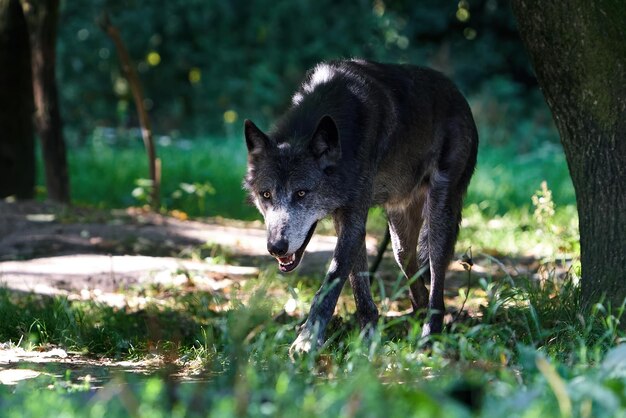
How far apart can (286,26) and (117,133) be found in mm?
→ 4260

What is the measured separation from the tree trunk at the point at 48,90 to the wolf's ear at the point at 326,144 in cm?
623

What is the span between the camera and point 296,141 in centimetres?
605

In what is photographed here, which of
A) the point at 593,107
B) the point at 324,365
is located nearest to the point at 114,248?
the point at 324,365

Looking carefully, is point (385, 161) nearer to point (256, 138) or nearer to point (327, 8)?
point (256, 138)

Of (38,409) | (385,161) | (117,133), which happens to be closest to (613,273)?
(385,161)

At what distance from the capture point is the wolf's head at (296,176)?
5.81 meters

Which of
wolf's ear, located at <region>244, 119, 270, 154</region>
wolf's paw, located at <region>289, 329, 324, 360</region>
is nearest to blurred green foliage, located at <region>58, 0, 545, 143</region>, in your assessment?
wolf's ear, located at <region>244, 119, 270, 154</region>

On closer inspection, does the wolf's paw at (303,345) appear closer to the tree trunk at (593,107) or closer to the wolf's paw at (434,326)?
the wolf's paw at (434,326)

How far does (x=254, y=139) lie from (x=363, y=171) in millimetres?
673

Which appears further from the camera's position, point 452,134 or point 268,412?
point 452,134

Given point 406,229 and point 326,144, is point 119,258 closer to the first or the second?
point 406,229

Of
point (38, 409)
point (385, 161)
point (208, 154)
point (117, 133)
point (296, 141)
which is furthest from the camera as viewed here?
point (117, 133)

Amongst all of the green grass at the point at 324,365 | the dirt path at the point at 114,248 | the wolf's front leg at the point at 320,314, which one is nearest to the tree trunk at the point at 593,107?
the green grass at the point at 324,365

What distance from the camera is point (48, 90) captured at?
452 inches
